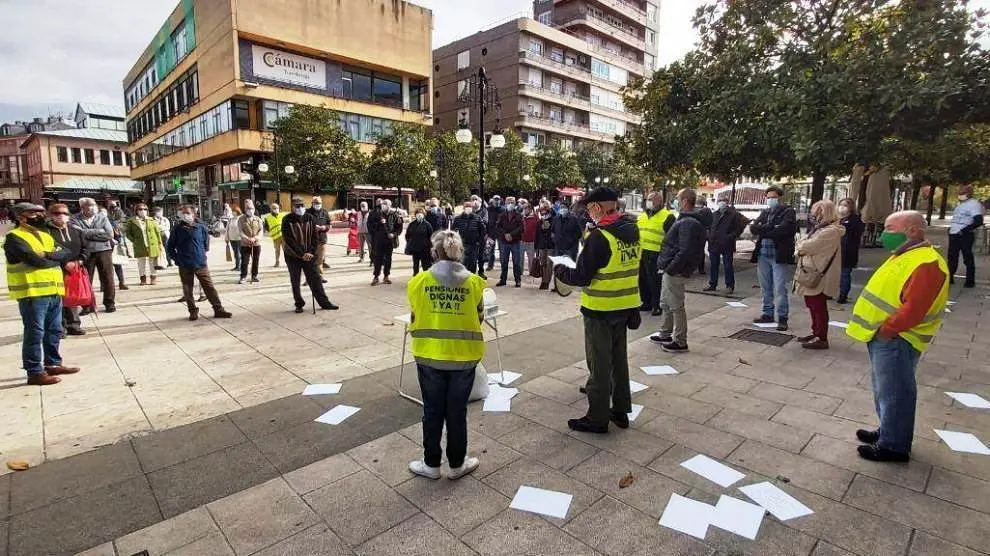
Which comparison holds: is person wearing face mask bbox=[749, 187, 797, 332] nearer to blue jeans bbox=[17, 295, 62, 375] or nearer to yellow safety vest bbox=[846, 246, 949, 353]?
yellow safety vest bbox=[846, 246, 949, 353]

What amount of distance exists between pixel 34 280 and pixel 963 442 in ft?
27.6

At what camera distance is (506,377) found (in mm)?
5371

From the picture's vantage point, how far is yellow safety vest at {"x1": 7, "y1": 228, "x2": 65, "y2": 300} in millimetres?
5094

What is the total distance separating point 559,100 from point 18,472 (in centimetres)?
5711

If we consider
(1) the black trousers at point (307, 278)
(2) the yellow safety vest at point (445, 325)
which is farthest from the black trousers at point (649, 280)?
(1) the black trousers at point (307, 278)

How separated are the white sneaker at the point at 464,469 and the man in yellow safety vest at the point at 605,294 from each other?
0.98m

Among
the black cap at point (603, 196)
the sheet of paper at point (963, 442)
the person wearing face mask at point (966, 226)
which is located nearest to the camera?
the sheet of paper at point (963, 442)

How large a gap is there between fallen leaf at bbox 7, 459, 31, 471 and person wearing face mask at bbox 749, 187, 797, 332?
8122mm

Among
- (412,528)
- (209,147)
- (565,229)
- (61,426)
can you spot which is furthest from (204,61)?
(412,528)

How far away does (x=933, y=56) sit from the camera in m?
9.62

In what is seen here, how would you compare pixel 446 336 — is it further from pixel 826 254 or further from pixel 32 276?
pixel 826 254

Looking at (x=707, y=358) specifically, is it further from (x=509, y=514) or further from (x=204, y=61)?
(x=204, y=61)

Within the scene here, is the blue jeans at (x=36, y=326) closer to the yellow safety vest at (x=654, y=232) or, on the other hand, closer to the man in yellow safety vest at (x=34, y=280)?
the man in yellow safety vest at (x=34, y=280)

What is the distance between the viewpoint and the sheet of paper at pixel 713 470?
131 inches
